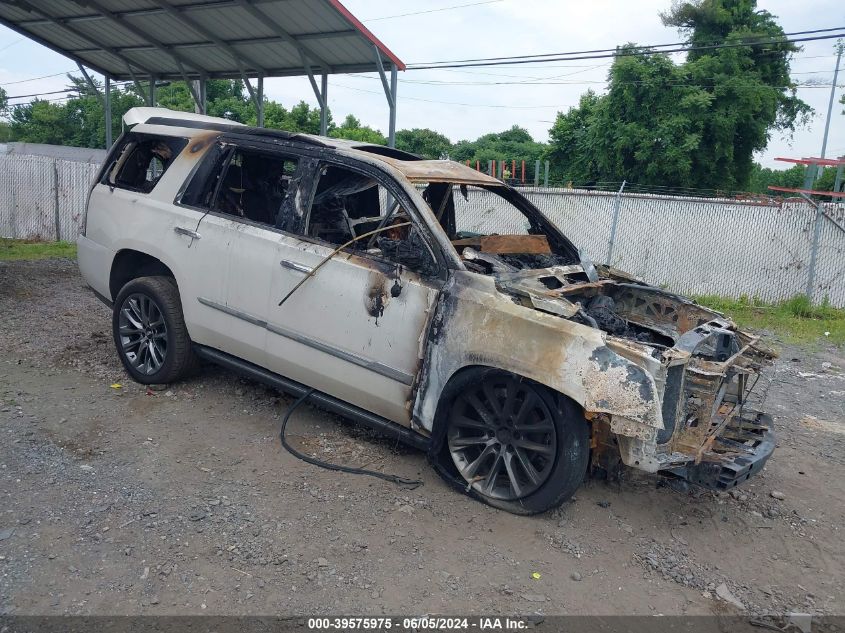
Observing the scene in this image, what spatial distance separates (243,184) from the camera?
514 cm

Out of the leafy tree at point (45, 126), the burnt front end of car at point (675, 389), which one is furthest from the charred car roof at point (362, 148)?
the leafy tree at point (45, 126)

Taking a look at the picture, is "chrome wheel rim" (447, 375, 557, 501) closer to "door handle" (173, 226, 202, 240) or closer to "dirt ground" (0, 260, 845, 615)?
"dirt ground" (0, 260, 845, 615)

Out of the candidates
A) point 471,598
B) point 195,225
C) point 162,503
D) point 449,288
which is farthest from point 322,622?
point 195,225

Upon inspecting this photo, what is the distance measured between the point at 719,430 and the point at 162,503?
3.12m

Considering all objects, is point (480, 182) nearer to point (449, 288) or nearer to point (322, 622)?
point (449, 288)

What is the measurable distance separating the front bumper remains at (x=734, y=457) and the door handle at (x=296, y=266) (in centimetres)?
240

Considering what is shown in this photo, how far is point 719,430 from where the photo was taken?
3732 millimetres

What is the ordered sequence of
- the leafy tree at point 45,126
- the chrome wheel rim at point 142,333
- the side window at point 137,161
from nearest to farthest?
the chrome wheel rim at point 142,333
the side window at point 137,161
the leafy tree at point 45,126

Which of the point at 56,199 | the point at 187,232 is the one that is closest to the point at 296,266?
the point at 187,232

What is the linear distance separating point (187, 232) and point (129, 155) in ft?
4.03

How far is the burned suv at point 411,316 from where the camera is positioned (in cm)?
343

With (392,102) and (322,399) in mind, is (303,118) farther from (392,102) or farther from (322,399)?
(322,399)

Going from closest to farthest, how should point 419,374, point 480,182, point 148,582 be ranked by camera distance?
point 148,582
point 419,374
point 480,182

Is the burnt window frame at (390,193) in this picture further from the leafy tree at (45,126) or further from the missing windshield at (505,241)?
the leafy tree at (45,126)
